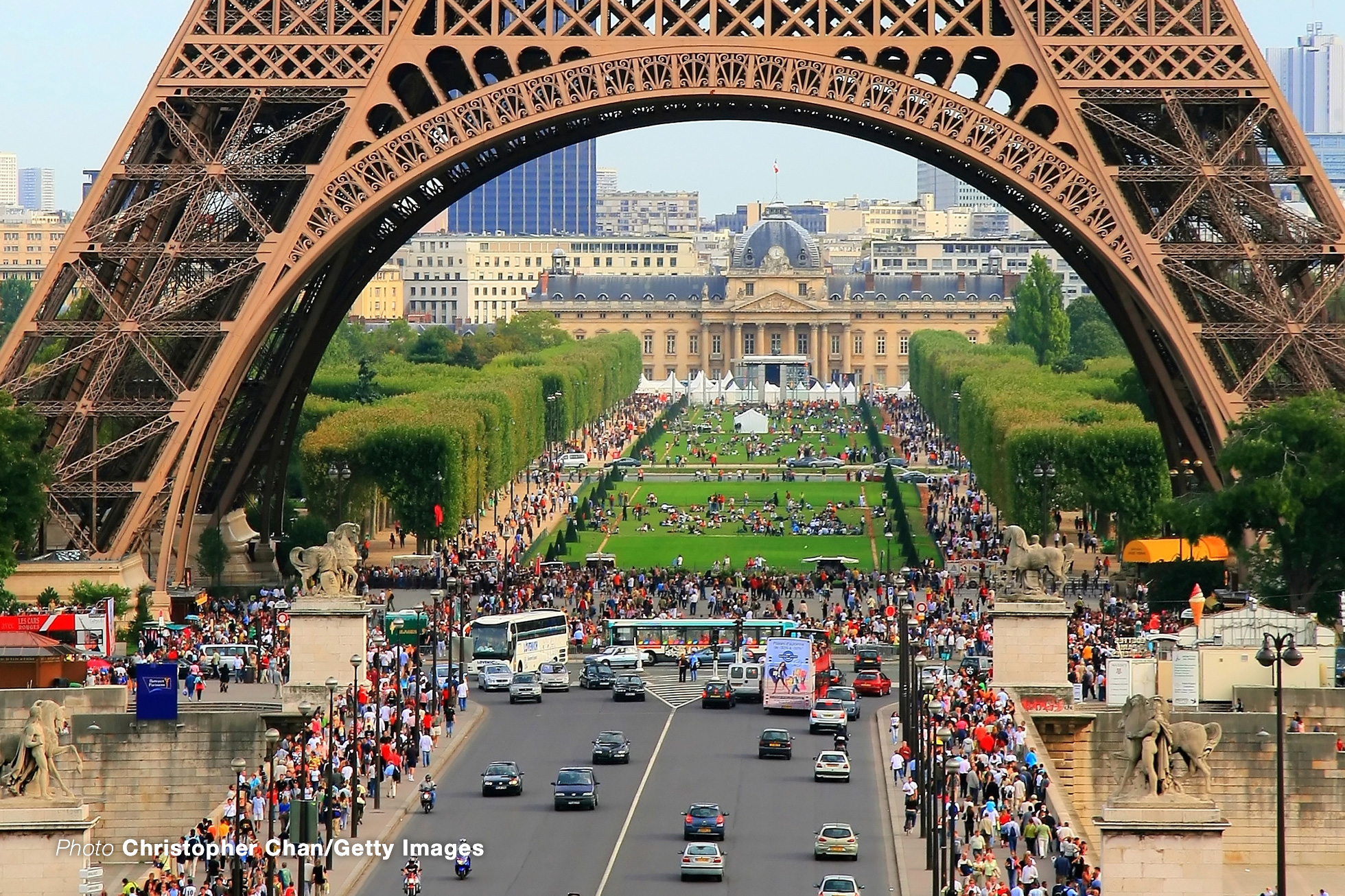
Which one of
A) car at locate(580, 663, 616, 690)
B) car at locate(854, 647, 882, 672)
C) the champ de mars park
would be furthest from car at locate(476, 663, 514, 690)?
car at locate(854, 647, 882, 672)

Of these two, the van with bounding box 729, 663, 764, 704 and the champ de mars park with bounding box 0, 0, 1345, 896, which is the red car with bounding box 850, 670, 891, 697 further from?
the van with bounding box 729, 663, 764, 704

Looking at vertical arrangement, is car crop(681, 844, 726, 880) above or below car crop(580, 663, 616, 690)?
below

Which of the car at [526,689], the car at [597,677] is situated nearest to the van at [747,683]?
the car at [597,677]

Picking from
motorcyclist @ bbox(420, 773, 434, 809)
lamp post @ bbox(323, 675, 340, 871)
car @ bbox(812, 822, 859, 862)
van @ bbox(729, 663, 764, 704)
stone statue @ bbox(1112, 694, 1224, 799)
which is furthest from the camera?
van @ bbox(729, 663, 764, 704)

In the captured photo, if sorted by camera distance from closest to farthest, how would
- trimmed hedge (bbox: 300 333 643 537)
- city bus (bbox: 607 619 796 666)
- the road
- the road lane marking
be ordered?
the road lane marking, the road, city bus (bbox: 607 619 796 666), trimmed hedge (bbox: 300 333 643 537)

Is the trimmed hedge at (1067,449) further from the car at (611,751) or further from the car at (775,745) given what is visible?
the car at (611,751)

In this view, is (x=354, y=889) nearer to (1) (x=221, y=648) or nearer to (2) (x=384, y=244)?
(1) (x=221, y=648)

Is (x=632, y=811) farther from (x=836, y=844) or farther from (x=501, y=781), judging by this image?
(x=836, y=844)
